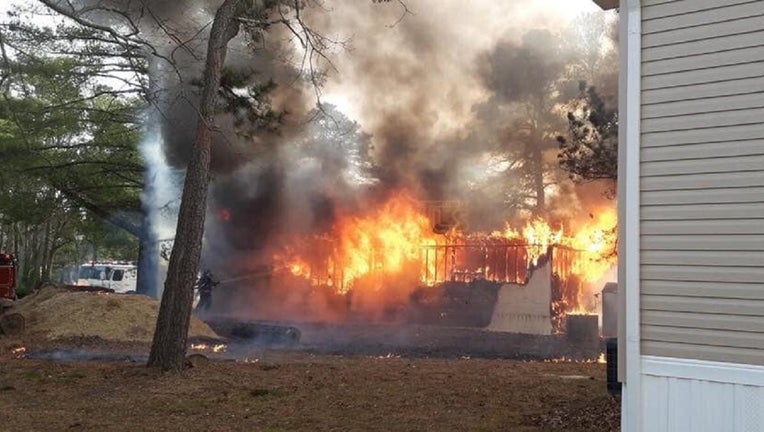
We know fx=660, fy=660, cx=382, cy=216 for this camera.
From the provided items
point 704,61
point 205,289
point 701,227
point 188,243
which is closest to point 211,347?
point 188,243

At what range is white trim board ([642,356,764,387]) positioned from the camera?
12.5 feet

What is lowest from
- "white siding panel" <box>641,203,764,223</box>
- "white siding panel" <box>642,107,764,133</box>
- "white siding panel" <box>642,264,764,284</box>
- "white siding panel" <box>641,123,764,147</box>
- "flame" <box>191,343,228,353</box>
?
"flame" <box>191,343,228,353</box>

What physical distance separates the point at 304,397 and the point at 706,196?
521 cm

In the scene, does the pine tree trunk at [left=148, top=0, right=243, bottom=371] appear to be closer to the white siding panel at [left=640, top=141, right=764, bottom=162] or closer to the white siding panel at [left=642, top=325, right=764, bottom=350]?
the white siding panel at [left=640, top=141, right=764, bottom=162]

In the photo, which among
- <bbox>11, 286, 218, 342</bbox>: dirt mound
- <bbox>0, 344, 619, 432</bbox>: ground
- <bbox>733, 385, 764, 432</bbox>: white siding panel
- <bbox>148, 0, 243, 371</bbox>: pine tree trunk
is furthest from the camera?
<bbox>11, 286, 218, 342</bbox>: dirt mound

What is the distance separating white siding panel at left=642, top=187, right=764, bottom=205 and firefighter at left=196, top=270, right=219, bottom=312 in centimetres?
2042

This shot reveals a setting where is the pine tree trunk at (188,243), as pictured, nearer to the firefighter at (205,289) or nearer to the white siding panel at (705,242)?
the white siding panel at (705,242)

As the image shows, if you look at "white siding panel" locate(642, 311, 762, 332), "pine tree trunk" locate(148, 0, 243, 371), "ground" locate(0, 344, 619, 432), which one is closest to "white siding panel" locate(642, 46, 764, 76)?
"white siding panel" locate(642, 311, 762, 332)

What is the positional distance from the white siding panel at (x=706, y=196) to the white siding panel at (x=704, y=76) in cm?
68

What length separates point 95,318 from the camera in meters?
14.7

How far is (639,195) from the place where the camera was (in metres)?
4.25

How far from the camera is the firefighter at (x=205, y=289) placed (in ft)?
75.5

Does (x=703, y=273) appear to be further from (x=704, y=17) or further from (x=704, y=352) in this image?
(x=704, y=17)

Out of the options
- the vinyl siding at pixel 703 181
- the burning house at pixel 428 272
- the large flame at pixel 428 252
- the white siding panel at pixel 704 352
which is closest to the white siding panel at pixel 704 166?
the vinyl siding at pixel 703 181
